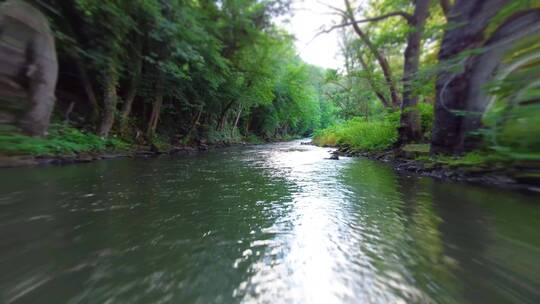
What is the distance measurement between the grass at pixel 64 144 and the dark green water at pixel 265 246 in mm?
1475

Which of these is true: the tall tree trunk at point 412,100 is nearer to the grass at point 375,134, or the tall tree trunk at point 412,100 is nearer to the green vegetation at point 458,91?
the green vegetation at point 458,91

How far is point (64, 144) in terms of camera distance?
6.55 metres

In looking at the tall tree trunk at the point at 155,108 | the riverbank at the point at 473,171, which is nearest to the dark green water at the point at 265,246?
the riverbank at the point at 473,171

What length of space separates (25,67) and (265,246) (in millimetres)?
3870

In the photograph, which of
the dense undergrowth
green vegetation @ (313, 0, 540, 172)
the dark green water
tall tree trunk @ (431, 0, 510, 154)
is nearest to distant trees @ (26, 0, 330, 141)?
the dark green water

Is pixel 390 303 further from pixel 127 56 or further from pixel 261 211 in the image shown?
pixel 127 56

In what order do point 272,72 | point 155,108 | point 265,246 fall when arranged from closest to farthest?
point 265,246 → point 155,108 → point 272,72

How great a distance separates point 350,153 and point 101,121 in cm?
1028

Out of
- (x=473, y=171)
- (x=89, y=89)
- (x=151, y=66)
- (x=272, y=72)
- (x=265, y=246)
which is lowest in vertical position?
(x=265, y=246)

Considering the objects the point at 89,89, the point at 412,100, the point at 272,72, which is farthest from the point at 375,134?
the point at 89,89

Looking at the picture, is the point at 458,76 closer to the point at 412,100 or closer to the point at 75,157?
the point at 412,100

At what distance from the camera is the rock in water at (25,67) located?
8.55 ft

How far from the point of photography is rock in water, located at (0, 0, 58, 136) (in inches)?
103

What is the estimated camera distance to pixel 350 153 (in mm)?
10711
